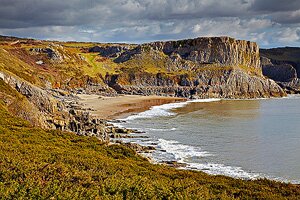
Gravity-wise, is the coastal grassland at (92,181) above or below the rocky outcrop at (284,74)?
below

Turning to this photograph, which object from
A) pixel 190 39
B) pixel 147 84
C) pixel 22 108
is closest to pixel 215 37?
pixel 190 39

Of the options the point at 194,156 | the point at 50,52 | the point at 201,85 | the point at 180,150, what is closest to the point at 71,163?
the point at 194,156

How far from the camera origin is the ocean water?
26.9 m

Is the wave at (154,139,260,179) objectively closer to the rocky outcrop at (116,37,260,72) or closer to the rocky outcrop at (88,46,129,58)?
the rocky outcrop at (116,37,260,72)

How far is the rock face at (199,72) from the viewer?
388 ft

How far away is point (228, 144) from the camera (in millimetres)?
36250

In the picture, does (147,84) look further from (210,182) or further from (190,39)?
(210,182)

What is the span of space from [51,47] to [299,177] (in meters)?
104

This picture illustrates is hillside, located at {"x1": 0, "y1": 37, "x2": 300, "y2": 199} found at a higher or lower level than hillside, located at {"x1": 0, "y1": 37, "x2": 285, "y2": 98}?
lower

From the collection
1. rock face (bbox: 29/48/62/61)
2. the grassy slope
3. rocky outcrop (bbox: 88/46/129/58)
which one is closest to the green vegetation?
rock face (bbox: 29/48/62/61)

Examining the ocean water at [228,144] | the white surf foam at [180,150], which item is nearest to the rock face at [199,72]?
the ocean water at [228,144]

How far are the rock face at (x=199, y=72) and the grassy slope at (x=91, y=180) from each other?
3828 inches

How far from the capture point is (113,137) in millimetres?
38062

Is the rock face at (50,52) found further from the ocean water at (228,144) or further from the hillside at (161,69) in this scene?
the ocean water at (228,144)
